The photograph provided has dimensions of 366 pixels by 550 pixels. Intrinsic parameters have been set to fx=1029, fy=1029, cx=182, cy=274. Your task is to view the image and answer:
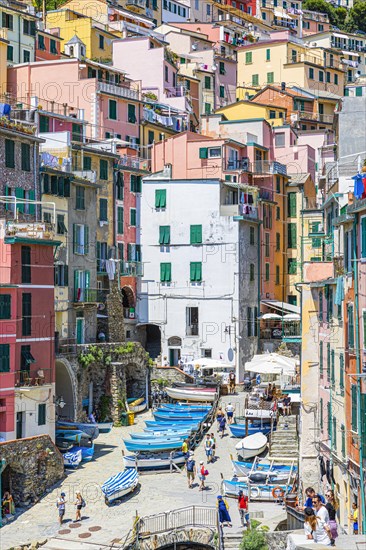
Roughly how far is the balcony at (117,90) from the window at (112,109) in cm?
69

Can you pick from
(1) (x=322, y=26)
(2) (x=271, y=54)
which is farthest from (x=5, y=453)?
(1) (x=322, y=26)

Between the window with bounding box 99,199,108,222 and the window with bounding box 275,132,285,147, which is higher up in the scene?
the window with bounding box 275,132,285,147

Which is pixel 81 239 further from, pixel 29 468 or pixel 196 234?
pixel 29 468

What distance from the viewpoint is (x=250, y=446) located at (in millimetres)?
55312

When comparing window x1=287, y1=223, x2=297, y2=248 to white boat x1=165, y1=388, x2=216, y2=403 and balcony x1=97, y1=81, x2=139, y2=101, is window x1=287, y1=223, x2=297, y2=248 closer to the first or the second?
balcony x1=97, y1=81, x2=139, y2=101

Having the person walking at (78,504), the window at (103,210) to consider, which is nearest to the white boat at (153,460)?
the person walking at (78,504)

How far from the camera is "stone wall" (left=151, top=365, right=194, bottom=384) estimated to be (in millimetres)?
72812

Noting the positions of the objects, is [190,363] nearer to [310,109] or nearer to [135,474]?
[135,474]

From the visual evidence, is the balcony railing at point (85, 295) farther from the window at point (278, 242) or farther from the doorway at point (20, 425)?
the window at point (278, 242)

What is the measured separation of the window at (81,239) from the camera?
225ft

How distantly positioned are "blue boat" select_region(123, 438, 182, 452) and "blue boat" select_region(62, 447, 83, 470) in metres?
2.72

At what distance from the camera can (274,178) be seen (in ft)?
285

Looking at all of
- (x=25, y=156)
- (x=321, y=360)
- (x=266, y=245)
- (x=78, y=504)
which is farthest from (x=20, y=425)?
(x=266, y=245)

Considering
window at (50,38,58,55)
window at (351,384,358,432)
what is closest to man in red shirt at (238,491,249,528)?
window at (351,384,358,432)
